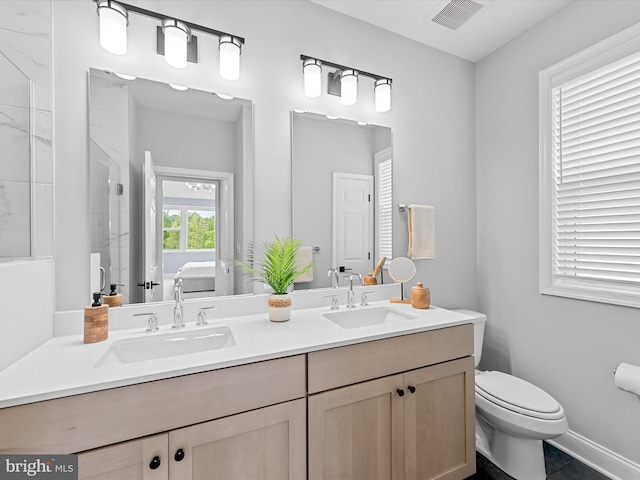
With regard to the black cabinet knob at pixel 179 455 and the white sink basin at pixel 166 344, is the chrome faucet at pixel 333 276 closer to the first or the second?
the white sink basin at pixel 166 344

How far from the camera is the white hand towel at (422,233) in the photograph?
6.64 ft

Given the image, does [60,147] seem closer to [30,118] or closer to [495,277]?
[30,118]

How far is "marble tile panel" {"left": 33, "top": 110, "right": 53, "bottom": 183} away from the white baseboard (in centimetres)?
294

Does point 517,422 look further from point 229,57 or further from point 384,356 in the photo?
point 229,57

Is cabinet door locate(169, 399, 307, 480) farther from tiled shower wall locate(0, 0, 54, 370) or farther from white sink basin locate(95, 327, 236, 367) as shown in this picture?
tiled shower wall locate(0, 0, 54, 370)

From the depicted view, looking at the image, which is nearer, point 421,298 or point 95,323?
point 95,323

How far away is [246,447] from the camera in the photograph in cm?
102

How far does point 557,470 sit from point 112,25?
10.0 feet

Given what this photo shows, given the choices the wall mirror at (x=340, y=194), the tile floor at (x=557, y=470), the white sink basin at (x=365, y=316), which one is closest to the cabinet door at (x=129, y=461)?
the white sink basin at (x=365, y=316)

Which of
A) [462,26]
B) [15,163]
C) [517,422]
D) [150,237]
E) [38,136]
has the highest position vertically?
[462,26]

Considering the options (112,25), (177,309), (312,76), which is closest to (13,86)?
(112,25)

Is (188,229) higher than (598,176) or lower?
lower

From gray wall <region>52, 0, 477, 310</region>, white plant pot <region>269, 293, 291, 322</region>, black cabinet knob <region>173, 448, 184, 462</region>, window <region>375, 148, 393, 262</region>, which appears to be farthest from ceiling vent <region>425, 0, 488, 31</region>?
black cabinet knob <region>173, 448, 184, 462</region>

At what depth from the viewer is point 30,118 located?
120cm
